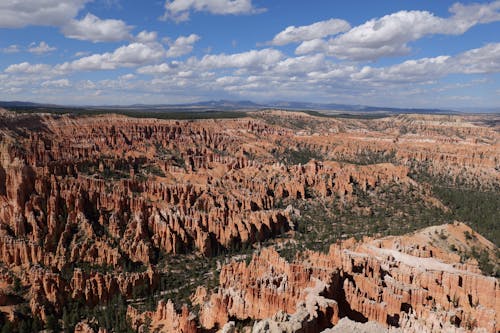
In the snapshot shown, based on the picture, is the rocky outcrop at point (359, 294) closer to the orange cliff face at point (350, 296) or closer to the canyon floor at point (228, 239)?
the orange cliff face at point (350, 296)

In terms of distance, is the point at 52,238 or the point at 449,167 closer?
the point at 52,238

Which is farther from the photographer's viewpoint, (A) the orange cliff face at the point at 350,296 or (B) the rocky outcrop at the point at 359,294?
(B) the rocky outcrop at the point at 359,294

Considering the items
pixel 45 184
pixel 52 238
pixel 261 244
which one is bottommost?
pixel 261 244

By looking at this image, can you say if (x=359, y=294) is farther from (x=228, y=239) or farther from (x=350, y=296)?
(x=228, y=239)

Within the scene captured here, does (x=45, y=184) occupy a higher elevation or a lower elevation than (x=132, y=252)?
higher

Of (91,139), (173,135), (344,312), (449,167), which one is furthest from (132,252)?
(449,167)

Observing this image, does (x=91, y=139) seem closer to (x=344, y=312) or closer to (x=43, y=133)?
(x=43, y=133)

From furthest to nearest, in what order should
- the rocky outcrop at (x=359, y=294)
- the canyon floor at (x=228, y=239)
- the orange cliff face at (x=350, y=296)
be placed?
1. the canyon floor at (x=228, y=239)
2. the rocky outcrop at (x=359, y=294)
3. the orange cliff face at (x=350, y=296)

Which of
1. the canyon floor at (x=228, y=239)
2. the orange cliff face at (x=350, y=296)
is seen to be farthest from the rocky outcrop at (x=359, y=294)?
the canyon floor at (x=228, y=239)

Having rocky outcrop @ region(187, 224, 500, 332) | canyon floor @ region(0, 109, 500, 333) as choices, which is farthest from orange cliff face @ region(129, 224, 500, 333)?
canyon floor @ region(0, 109, 500, 333)

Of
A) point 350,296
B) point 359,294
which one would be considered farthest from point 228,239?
point 359,294
